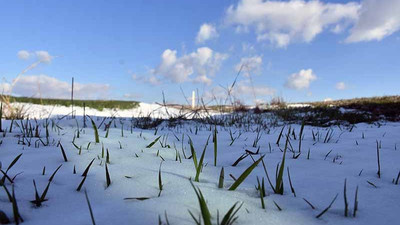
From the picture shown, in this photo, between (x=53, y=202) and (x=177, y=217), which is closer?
(x=177, y=217)

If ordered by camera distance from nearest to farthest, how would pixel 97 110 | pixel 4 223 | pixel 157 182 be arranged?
pixel 4 223 → pixel 157 182 → pixel 97 110

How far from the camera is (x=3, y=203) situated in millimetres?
871

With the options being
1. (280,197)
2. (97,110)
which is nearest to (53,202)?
(280,197)

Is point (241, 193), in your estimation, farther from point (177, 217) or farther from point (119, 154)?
point (119, 154)

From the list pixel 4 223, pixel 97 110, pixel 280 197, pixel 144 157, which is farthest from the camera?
pixel 97 110

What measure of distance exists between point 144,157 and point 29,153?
71 centimetres

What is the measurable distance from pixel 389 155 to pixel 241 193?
1228 mm

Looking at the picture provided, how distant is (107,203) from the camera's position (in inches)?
36.1

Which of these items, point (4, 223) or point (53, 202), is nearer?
point (4, 223)

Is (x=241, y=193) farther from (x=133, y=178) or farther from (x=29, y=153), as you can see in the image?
(x=29, y=153)

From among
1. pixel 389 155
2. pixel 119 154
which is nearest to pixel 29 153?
pixel 119 154

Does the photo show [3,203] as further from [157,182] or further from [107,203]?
[157,182]

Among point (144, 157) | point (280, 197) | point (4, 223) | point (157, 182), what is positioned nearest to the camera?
point (4, 223)

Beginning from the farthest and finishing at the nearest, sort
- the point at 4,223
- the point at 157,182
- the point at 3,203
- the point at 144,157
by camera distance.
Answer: the point at 144,157 → the point at 157,182 → the point at 3,203 → the point at 4,223
